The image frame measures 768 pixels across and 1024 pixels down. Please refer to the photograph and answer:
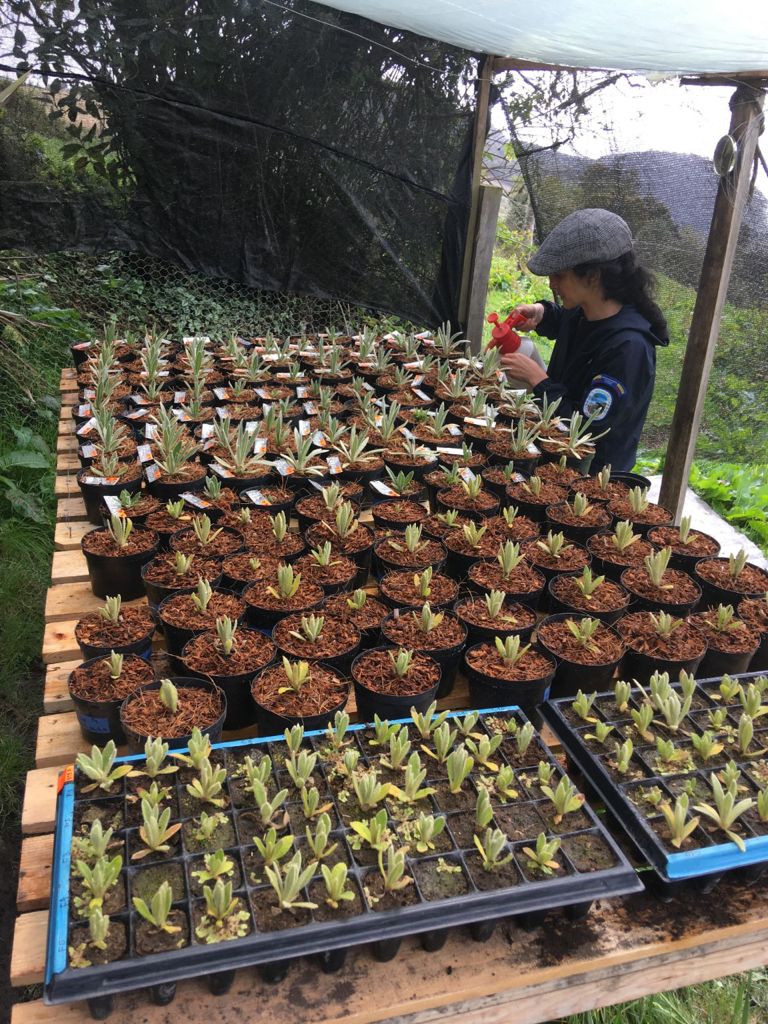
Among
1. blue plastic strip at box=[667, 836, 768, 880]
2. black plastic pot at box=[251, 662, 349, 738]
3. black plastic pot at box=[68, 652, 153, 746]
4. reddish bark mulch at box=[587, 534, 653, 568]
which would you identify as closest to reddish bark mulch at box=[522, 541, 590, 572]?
reddish bark mulch at box=[587, 534, 653, 568]

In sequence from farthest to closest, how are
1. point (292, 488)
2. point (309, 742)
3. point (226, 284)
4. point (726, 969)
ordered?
point (226, 284) < point (292, 488) < point (309, 742) < point (726, 969)

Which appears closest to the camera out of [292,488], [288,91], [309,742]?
[309,742]

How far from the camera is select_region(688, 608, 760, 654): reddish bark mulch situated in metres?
2.01

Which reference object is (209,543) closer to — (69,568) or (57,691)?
(69,568)

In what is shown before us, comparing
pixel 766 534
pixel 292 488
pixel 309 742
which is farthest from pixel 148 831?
pixel 766 534

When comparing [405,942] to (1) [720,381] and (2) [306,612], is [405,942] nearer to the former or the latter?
(2) [306,612]

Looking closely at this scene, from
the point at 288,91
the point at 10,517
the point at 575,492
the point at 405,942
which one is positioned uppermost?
the point at 288,91

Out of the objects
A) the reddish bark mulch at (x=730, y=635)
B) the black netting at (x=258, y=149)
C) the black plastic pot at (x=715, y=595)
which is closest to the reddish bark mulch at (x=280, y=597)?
the reddish bark mulch at (x=730, y=635)

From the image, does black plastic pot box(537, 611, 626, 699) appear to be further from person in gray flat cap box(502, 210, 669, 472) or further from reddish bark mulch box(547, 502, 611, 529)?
person in gray flat cap box(502, 210, 669, 472)

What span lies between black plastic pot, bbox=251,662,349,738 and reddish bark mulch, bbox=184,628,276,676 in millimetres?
118

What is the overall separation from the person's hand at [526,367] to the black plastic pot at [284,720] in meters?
2.27

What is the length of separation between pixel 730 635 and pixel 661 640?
22 centimetres

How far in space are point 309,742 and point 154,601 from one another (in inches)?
30.8

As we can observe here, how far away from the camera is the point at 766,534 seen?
4.21m
